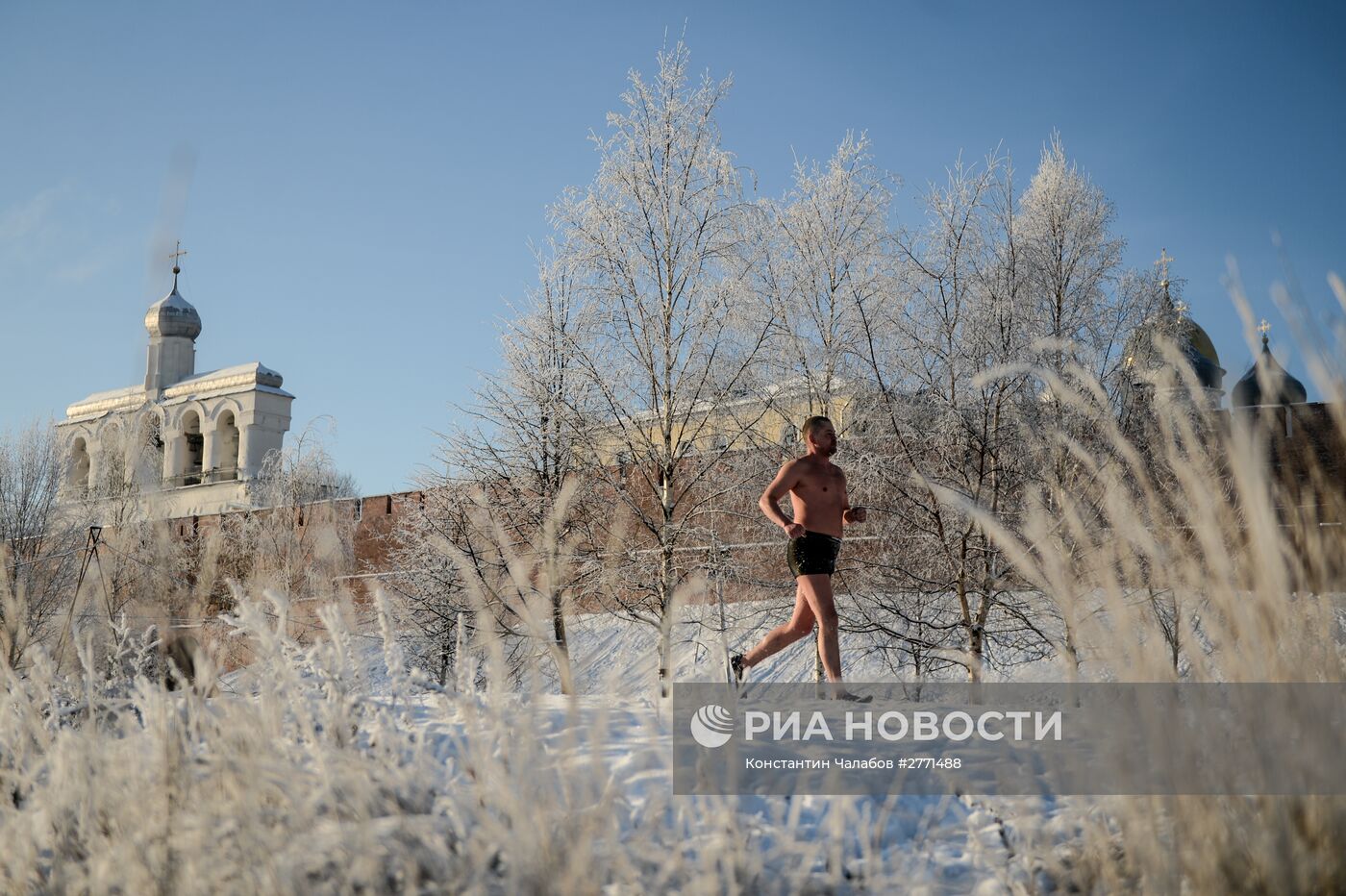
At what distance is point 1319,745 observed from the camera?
3.07 metres

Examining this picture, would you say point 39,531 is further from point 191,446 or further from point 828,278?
point 191,446

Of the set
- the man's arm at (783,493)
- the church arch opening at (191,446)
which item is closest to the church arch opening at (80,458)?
the church arch opening at (191,446)

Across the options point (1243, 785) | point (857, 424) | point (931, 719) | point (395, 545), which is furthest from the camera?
point (395, 545)

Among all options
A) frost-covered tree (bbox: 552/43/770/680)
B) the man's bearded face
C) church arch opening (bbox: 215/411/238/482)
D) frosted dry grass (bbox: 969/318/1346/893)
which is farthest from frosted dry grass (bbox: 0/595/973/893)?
church arch opening (bbox: 215/411/238/482)

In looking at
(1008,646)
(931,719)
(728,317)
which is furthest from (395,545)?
(931,719)

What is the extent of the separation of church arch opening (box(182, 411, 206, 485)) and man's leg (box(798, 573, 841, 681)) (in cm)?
4867

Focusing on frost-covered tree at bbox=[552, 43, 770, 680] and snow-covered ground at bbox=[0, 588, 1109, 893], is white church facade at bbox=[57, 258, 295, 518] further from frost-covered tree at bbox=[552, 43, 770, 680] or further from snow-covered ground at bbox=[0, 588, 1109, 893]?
snow-covered ground at bbox=[0, 588, 1109, 893]

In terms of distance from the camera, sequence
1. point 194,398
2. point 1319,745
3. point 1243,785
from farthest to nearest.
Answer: point 194,398, point 1243,785, point 1319,745

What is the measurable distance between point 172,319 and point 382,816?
57.4m

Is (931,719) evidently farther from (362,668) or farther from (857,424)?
(857,424)

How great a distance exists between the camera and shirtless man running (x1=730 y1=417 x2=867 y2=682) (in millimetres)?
7039

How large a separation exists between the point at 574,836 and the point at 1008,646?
11858 millimetres

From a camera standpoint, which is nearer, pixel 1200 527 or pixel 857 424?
pixel 1200 527

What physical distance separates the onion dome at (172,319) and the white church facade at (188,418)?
0.15ft
